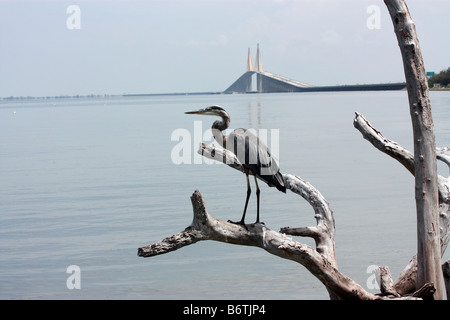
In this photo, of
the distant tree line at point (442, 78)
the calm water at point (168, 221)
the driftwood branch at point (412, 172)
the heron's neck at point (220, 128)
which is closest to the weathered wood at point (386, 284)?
the driftwood branch at point (412, 172)

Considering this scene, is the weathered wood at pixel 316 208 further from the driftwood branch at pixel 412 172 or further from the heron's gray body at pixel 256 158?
the driftwood branch at pixel 412 172

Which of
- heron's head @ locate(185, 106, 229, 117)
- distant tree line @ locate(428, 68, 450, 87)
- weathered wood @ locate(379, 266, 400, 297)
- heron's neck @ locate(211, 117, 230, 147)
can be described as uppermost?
distant tree line @ locate(428, 68, 450, 87)

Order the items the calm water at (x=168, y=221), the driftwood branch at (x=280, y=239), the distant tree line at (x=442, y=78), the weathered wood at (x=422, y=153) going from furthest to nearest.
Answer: the distant tree line at (x=442, y=78) < the calm water at (x=168, y=221) < the weathered wood at (x=422, y=153) < the driftwood branch at (x=280, y=239)

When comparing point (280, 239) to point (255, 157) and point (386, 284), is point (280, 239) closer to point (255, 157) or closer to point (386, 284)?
point (255, 157)

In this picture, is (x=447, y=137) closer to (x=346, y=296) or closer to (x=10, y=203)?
(x=10, y=203)

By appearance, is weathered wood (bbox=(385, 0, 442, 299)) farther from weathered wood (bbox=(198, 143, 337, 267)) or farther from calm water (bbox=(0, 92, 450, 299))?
calm water (bbox=(0, 92, 450, 299))

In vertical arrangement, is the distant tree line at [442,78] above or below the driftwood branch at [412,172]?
above

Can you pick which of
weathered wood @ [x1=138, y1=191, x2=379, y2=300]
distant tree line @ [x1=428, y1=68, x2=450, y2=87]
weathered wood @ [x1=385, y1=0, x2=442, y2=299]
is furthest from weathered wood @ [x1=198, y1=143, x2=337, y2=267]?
distant tree line @ [x1=428, y1=68, x2=450, y2=87]

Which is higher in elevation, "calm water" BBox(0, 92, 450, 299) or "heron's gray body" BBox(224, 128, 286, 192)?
"heron's gray body" BBox(224, 128, 286, 192)

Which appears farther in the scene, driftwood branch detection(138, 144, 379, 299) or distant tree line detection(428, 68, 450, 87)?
distant tree line detection(428, 68, 450, 87)

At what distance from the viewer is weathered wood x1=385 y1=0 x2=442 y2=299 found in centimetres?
570

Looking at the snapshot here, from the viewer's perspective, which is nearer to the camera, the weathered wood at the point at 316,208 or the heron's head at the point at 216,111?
the weathered wood at the point at 316,208

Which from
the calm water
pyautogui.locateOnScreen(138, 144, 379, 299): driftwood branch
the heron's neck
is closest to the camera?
pyautogui.locateOnScreen(138, 144, 379, 299): driftwood branch

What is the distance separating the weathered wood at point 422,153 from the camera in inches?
224
